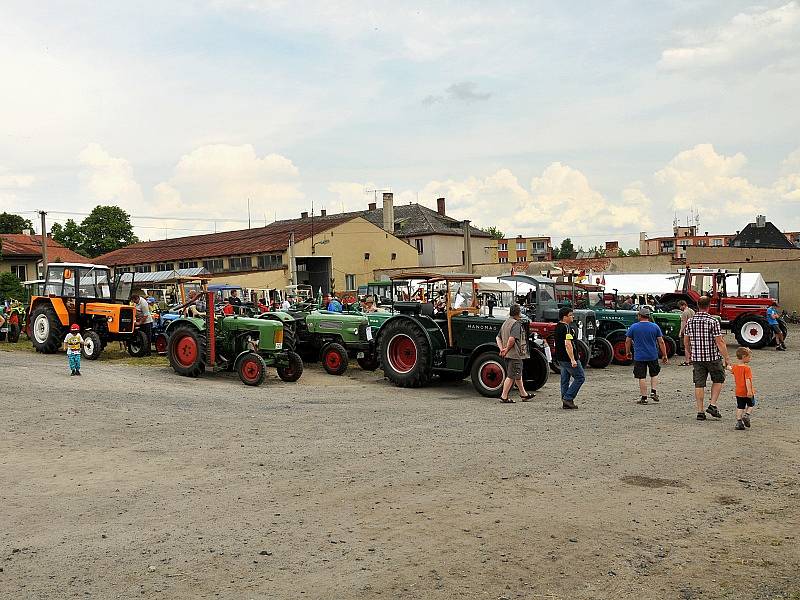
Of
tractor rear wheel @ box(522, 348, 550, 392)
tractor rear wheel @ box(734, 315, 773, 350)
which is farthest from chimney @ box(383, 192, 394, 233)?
tractor rear wheel @ box(522, 348, 550, 392)

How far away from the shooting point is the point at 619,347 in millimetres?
19391

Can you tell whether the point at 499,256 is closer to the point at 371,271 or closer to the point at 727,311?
→ the point at 371,271

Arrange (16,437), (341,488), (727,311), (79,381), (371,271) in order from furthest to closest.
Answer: (371,271) < (727,311) < (79,381) < (16,437) < (341,488)

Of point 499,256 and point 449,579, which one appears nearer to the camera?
point 449,579

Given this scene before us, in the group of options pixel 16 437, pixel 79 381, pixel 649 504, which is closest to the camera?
pixel 649 504

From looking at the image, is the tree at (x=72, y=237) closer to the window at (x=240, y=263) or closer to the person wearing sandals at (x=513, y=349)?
the window at (x=240, y=263)

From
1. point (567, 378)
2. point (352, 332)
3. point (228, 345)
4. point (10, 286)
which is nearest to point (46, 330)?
point (228, 345)

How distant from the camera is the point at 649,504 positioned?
6.92 metres

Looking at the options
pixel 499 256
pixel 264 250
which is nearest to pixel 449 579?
pixel 264 250

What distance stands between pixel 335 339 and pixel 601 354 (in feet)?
20.9

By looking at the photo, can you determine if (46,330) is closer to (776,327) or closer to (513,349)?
(513,349)

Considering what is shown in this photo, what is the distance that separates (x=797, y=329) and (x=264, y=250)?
1223 inches

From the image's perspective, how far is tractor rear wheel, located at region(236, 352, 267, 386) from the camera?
1514cm

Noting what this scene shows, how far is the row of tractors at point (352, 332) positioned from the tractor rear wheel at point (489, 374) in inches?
0.7
